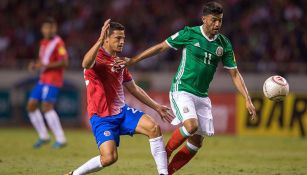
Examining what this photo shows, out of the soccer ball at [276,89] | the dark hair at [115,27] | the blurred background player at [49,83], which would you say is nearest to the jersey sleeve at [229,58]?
the soccer ball at [276,89]

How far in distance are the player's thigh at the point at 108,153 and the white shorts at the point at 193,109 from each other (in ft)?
3.44

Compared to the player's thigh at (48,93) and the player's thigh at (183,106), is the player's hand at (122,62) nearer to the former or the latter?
the player's thigh at (183,106)

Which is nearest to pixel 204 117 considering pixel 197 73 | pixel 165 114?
pixel 197 73

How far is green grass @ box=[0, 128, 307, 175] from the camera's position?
10477mm

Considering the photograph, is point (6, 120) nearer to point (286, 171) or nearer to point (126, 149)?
point (126, 149)

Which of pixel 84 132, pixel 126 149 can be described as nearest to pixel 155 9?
pixel 84 132

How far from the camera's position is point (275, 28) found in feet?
72.8

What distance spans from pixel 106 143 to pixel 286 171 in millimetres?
3326

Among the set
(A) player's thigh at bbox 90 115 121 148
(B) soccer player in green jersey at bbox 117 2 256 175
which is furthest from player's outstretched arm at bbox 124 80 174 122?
(A) player's thigh at bbox 90 115 121 148

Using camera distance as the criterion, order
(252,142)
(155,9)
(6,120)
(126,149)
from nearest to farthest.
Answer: (126,149) < (252,142) < (6,120) < (155,9)

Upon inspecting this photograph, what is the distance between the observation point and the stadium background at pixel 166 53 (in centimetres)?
1903

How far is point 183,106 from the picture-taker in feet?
29.6

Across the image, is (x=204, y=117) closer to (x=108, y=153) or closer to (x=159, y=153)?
(x=159, y=153)

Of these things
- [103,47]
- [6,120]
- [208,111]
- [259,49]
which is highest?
[103,47]
